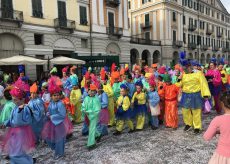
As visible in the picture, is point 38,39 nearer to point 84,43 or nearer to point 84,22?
point 84,43

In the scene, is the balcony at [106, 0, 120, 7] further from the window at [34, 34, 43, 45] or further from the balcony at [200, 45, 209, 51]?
the balcony at [200, 45, 209, 51]

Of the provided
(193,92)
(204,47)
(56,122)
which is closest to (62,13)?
(193,92)

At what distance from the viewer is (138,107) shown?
275 inches

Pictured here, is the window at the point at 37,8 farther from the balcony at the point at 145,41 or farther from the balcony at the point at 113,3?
the balcony at the point at 145,41

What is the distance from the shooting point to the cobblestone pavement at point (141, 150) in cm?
480

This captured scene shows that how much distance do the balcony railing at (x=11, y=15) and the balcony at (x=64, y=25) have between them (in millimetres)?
3180

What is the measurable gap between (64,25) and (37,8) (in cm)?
259

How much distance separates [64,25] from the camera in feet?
68.7

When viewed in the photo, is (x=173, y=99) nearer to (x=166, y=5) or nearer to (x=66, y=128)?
(x=66, y=128)

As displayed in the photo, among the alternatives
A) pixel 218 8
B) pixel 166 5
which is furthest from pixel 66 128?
pixel 218 8

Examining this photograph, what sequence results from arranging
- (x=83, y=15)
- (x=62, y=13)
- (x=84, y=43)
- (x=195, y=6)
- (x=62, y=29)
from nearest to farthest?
1. (x=62, y=29)
2. (x=62, y=13)
3. (x=83, y=15)
4. (x=84, y=43)
5. (x=195, y=6)

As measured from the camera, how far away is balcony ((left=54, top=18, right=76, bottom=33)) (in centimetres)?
2043

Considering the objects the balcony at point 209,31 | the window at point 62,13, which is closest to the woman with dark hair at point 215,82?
the window at point 62,13

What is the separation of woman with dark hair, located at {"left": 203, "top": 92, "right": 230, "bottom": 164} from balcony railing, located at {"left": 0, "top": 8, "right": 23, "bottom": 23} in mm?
17183
